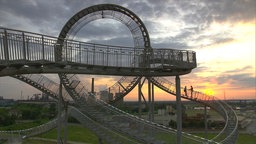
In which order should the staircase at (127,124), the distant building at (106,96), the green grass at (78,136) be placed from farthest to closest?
the green grass at (78,136)
the distant building at (106,96)
the staircase at (127,124)

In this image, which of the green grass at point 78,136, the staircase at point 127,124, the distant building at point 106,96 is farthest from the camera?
the green grass at point 78,136

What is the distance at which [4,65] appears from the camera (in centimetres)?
1412

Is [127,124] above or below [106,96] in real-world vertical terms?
below

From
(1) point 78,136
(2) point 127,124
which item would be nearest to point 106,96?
(2) point 127,124

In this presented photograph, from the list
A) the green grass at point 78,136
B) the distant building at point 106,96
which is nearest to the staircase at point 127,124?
the distant building at point 106,96

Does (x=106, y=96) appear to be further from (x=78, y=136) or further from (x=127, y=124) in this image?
(x=78, y=136)

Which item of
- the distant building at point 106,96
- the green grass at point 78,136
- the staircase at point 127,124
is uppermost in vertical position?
the distant building at point 106,96

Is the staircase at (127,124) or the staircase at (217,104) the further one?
the staircase at (217,104)

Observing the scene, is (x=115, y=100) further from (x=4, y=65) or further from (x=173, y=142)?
(x=4, y=65)

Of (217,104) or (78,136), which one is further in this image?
(78,136)

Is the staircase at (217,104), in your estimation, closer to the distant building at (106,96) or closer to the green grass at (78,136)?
the distant building at (106,96)

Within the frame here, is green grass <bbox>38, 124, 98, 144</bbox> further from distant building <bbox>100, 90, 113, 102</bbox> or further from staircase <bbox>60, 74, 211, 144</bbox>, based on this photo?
staircase <bbox>60, 74, 211, 144</bbox>

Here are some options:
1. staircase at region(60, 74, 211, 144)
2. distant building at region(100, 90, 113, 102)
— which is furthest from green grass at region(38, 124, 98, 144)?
staircase at region(60, 74, 211, 144)

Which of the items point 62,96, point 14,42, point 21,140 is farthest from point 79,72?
point 21,140
